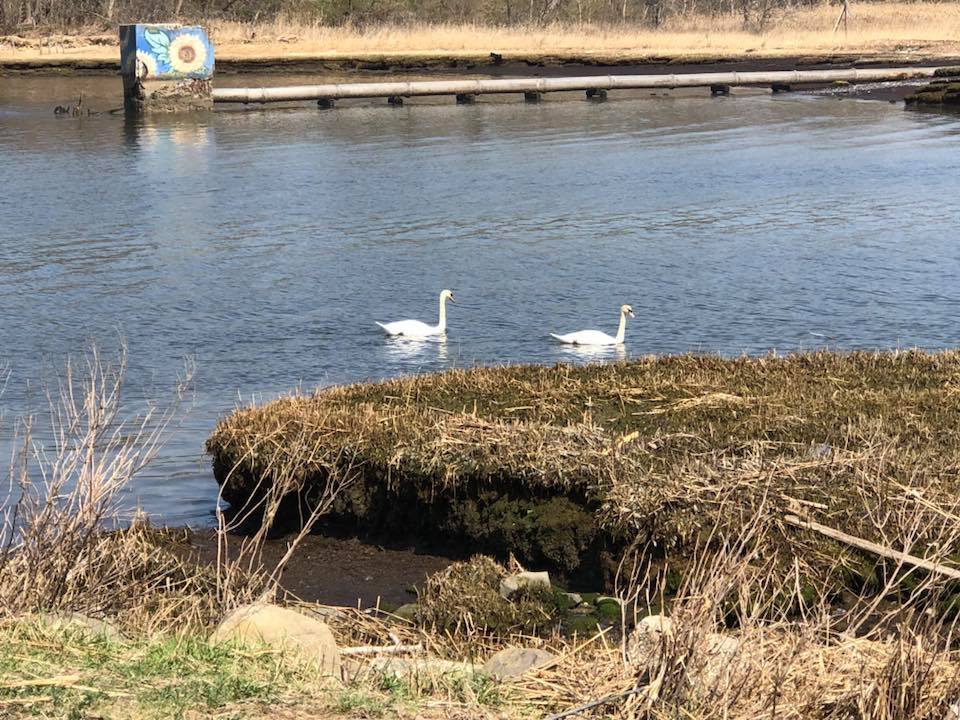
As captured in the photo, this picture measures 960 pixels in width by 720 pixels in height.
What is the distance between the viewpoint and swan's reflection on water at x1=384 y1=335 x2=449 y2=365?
18266 mm

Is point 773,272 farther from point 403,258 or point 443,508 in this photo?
point 443,508

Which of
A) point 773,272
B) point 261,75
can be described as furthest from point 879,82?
point 773,272

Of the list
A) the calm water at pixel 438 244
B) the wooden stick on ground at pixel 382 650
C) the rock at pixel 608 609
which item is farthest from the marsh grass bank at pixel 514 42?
the wooden stick on ground at pixel 382 650

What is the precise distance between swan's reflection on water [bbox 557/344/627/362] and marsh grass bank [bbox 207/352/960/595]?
181 inches

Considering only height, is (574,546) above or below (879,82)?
below

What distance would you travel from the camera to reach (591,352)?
59.8ft

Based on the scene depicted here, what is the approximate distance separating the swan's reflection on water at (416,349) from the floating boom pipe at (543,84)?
35014mm

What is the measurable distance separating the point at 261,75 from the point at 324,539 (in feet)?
185

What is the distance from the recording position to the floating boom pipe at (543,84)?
5297cm

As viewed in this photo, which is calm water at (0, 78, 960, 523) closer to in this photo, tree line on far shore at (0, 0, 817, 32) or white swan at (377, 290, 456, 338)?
white swan at (377, 290, 456, 338)

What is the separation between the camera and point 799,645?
235 inches

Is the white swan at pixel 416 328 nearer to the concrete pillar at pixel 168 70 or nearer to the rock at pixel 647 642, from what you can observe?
the rock at pixel 647 642

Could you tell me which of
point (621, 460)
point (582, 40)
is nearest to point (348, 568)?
point (621, 460)

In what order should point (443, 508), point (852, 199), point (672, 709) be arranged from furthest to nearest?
point (852, 199) → point (443, 508) → point (672, 709)
